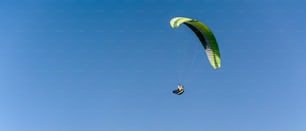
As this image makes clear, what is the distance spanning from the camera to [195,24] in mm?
40375

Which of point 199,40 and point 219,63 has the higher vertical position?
point 199,40

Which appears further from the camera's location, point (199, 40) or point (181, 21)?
point (199, 40)

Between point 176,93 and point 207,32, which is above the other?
point 207,32

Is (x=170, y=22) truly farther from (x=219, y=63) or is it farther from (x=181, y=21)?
(x=219, y=63)

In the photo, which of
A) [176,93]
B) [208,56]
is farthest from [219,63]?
[176,93]

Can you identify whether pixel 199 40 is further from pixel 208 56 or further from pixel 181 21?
pixel 181 21

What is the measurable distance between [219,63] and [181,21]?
4.91 meters

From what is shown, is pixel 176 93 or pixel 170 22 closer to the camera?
pixel 170 22

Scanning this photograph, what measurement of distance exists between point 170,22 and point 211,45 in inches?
177

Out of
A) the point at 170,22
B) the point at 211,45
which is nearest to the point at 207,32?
the point at 211,45

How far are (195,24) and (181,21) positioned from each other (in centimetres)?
264

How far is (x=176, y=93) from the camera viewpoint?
41.6 meters

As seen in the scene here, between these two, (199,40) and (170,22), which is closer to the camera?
(170,22)

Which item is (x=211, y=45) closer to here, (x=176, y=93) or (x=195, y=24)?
(x=195, y=24)
